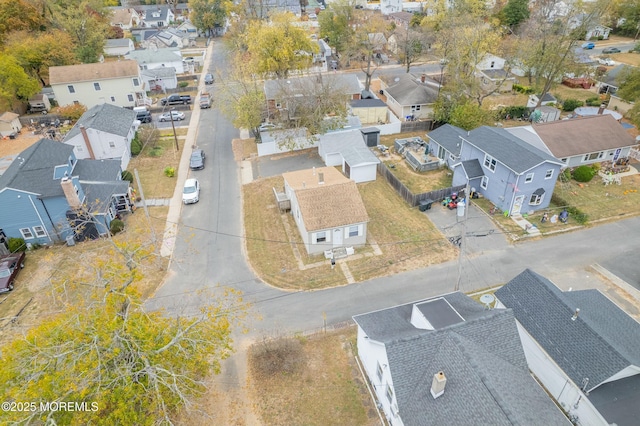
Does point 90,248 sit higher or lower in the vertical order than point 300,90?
lower

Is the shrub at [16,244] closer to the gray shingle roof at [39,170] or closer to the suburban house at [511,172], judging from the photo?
the gray shingle roof at [39,170]

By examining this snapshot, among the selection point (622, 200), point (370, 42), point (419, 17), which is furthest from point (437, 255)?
point (419, 17)

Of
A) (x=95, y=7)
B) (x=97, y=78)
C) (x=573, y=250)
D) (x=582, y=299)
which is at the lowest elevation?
(x=573, y=250)

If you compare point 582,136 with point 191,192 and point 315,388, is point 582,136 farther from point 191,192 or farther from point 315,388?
point 191,192

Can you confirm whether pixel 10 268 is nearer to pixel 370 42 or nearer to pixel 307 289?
pixel 307 289

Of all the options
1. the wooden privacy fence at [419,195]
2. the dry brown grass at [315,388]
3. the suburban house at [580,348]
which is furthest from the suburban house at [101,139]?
the suburban house at [580,348]
